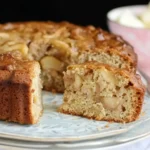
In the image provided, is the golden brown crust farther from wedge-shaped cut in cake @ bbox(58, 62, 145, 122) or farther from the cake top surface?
the cake top surface

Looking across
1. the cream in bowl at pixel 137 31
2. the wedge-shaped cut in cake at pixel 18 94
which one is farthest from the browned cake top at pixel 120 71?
the cream in bowl at pixel 137 31

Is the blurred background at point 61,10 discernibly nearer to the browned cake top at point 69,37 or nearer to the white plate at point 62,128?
the browned cake top at point 69,37

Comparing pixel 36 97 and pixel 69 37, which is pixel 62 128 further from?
pixel 69 37

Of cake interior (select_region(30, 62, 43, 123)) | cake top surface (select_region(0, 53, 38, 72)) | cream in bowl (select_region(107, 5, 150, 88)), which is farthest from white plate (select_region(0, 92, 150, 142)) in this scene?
cream in bowl (select_region(107, 5, 150, 88))

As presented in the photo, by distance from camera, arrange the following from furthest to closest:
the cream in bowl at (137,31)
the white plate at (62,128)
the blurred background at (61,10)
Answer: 1. the blurred background at (61,10)
2. the cream in bowl at (137,31)
3. the white plate at (62,128)

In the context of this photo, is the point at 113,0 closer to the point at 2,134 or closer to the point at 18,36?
the point at 18,36

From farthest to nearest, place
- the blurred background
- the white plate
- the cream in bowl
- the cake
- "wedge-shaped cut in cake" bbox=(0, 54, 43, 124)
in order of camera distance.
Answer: the blurred background
the cream in bowl
the cake
"wedge-shaped cut in cake" bbox=(0, 54, 43, 124)
the white plate

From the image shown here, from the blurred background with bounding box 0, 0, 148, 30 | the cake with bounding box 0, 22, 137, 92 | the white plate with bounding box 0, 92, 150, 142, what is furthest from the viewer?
the blurred background with bounding box 0, 0, 148, 30
